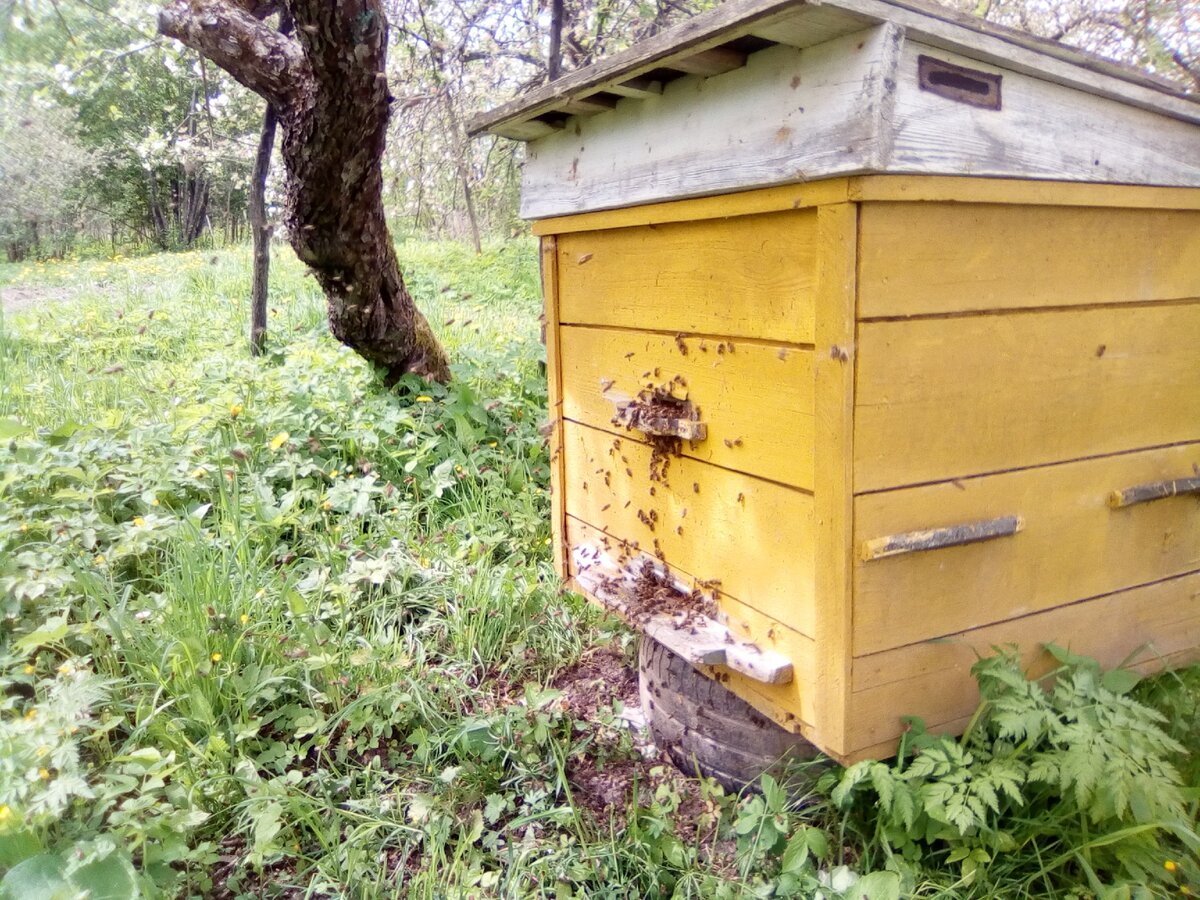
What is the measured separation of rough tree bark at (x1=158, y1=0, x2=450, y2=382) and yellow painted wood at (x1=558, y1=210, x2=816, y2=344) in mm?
1572

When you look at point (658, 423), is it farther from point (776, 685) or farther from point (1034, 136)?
point (1034, 136)

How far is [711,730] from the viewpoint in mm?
1882

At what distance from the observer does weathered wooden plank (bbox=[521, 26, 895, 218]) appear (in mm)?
1110

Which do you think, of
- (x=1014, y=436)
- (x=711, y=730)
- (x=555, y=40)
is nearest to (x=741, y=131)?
(x=1014, y=436)

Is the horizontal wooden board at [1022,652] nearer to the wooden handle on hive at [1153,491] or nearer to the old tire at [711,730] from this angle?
the wooden handle on hive at [1153,491]

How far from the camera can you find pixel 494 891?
1.65 meters

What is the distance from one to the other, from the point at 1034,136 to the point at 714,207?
0.54 metres

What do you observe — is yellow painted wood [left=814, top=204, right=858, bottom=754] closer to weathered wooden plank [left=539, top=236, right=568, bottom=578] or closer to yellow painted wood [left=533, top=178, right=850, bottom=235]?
yellow painted wood [left=533, top=178, right=850, bottom=235]

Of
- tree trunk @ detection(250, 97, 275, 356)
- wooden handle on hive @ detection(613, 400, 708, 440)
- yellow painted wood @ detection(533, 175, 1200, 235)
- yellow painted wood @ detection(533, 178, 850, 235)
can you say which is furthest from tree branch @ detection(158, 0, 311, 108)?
wooden handle on hive @ detection(613, 400, 708, 440)

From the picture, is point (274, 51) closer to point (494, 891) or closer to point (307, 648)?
point (307, 648)

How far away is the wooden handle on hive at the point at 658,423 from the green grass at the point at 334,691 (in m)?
0.73

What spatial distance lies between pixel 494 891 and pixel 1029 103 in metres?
1.83

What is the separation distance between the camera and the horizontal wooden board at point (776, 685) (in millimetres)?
1375

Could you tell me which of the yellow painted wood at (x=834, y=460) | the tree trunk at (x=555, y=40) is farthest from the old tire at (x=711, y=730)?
the tree trunk at (x=555, y=40)
